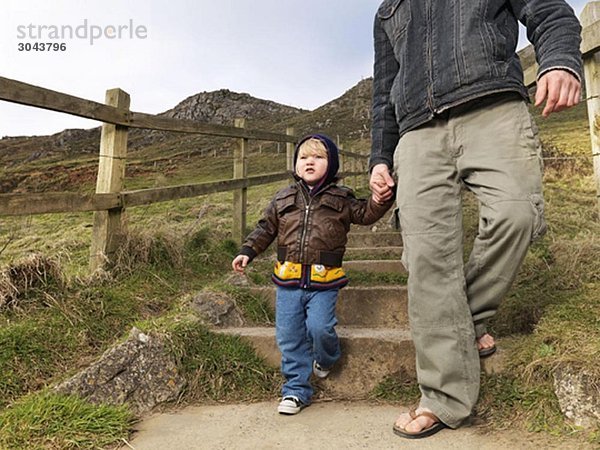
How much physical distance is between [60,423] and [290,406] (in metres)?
0.92

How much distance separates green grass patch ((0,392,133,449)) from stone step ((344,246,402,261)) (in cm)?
264

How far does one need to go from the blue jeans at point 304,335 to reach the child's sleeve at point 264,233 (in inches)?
13.0

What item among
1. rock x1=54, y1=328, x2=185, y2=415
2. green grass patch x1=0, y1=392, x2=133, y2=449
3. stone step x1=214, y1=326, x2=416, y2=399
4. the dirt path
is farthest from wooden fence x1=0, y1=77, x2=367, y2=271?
stone step x1=214, y1=326, x2=416, y2=399

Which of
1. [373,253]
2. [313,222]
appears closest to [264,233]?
[313,222]

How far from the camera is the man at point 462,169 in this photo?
1.67 m

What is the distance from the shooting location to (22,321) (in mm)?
2381

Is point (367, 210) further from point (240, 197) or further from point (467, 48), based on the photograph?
point (240, 197)

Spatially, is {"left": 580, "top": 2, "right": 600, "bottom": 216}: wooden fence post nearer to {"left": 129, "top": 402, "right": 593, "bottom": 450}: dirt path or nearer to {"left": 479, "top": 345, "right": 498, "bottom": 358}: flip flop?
{"left": 479, "top": 345, "right": 498, "bottom": 358}: flip flop

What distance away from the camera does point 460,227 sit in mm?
1836

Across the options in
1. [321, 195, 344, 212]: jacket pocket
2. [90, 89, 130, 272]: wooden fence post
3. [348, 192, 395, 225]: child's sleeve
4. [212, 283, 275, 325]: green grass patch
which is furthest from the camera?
[90, 89, 130, 272]: wooden fence post

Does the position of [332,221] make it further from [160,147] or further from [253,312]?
[160,147]

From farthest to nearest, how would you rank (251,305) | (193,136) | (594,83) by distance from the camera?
1. (193,136)
2. (251,305)
3. (594,83)

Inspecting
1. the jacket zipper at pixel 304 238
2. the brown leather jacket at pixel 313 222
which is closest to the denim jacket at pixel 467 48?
the brown leather jacket at pixel 313 222

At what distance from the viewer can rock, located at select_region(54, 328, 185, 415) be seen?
2004 mm
